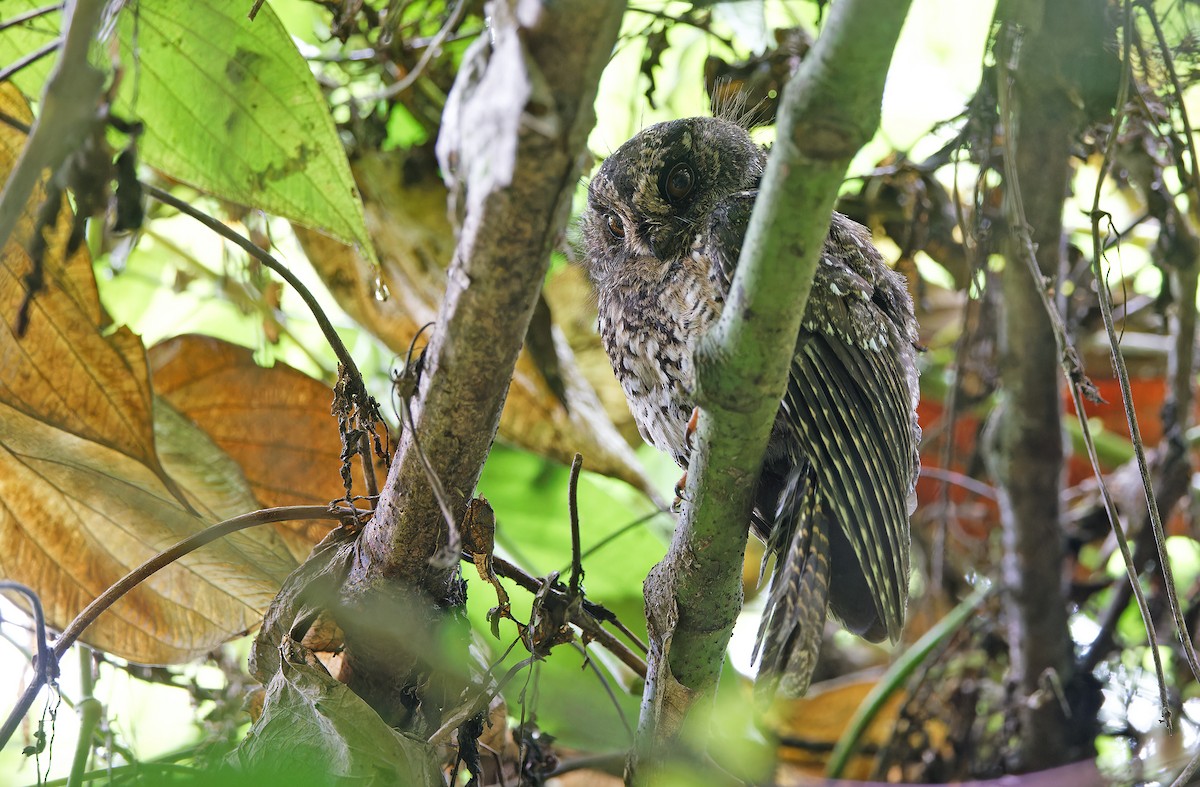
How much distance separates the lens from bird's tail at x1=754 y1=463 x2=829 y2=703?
1252 mm

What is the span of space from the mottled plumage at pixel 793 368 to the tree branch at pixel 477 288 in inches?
18.3

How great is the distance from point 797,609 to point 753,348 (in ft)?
1.79

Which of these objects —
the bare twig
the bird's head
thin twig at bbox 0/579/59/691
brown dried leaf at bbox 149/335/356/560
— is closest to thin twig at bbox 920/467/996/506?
the bird's head

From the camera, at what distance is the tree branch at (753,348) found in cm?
72

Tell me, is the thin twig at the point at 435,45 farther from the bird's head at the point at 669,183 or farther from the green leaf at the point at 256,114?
the bird's head at the point at 669,183

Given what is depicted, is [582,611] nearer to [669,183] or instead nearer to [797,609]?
[797,609]

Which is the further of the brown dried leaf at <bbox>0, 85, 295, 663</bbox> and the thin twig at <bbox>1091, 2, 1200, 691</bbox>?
the brown dried leaf at <bbox>0, 85, 295, 663</bbox>

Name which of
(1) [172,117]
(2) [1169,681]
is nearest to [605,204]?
(1) [172,117]

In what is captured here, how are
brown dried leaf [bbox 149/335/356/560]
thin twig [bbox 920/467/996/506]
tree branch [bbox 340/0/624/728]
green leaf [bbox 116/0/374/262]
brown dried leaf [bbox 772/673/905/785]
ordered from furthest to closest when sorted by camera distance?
brown dried leaf [bbox 772/673/905/785]
thin twig [bbox 920/467/996/506]
brown dried leaf [bbox 149/335/356/560]
green leaf [bbox 116/0/374/262]
tree branch [bbox 340/0/624/728]

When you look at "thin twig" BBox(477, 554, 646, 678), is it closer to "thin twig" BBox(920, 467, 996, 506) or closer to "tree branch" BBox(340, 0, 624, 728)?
"tree branch" BBox(340, 0, 624, 728)

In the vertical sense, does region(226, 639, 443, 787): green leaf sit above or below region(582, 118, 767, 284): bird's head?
below

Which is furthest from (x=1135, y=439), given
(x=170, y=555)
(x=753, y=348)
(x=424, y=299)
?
(x=424, y=299)

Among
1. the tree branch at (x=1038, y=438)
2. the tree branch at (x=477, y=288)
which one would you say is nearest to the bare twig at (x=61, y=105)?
the tree branch at (x=477, y=288)

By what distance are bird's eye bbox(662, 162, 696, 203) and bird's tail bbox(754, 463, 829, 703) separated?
0.53m
